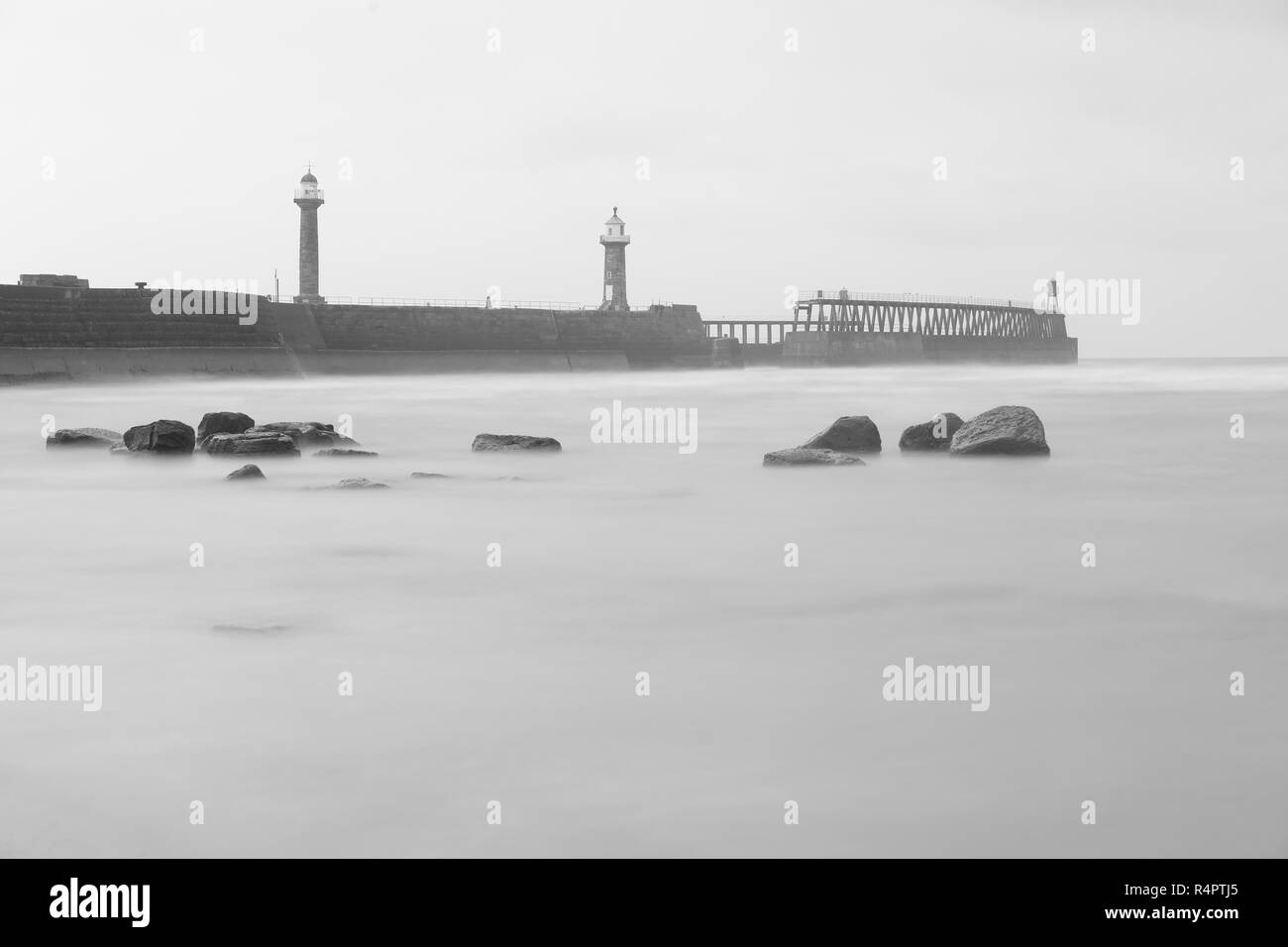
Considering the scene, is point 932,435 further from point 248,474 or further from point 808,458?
point 248,474

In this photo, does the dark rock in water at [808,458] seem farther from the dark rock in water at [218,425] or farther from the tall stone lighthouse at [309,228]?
the tall stone lighthouse at [309,228]

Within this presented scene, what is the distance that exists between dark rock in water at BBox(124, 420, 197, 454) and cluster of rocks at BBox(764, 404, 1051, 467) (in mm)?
5281

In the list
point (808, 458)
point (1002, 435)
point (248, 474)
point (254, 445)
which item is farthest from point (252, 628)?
point (1002, 435)

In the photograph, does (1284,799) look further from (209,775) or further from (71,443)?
(71,443)

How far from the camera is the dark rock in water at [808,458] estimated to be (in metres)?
11.8

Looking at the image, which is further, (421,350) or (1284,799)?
(421,350)

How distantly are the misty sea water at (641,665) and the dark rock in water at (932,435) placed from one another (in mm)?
1971

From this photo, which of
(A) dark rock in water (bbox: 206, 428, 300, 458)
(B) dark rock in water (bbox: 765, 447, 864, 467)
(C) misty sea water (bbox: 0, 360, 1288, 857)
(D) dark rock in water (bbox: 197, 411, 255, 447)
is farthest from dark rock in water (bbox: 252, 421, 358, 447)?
(B) dark rock in water (bbox: 765, 447, 864, 467)

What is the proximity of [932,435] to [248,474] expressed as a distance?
6163mm

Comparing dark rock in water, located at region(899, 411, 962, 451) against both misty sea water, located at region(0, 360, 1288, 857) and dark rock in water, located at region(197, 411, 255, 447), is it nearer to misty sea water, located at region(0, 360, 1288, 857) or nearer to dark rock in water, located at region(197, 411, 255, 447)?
misty sea water, located at region(0, 360, 1288, 857)

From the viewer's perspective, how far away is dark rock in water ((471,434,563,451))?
45.9ft
